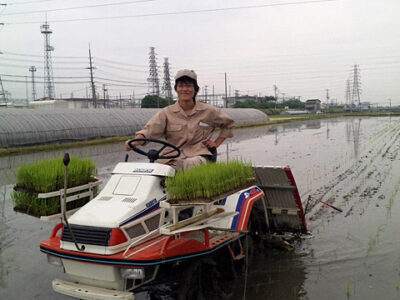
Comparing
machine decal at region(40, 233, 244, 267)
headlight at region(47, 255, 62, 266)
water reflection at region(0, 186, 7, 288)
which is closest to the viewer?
machine decal at region(40, 233, 244, 267)

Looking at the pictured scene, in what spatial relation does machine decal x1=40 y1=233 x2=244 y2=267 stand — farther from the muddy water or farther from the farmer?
the farmer

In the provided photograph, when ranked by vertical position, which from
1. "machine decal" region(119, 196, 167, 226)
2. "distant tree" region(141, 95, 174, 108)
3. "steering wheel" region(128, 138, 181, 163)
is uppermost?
"distant tree" region(141, 95, 174, 108)

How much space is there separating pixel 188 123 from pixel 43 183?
1.80 meters

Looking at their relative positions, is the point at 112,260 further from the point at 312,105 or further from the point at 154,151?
the point at 312,105

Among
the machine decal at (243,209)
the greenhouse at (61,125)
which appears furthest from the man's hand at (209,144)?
the greenhouse at (61,125)

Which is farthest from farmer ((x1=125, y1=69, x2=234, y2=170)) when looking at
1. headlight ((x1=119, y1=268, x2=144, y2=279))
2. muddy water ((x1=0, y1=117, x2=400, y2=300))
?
headlight ((x1=119, y1=268, x2=144, y2=279))

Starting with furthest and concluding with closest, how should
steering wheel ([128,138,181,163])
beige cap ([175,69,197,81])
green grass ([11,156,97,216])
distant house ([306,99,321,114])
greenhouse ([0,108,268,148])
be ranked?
distant house ([306,99,321,114])
greenhouse ([0,108,268,148])
beige cap ([175,69,197,81])
steering wheel ([128,138,181,163])
green grass ([11,156,97,216])

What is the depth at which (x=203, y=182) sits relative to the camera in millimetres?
3264

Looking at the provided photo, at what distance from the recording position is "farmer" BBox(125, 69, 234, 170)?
179 inches

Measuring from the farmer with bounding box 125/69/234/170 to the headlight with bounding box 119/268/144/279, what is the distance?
175cm

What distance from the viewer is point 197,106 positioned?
4.71 metres

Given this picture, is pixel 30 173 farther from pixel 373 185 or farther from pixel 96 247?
pixel 373 185

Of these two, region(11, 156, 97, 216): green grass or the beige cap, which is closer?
region(11, 156, 97, 216): green grass

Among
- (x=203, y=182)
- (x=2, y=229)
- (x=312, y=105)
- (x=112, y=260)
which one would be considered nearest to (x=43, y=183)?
(x=112, y=260)
